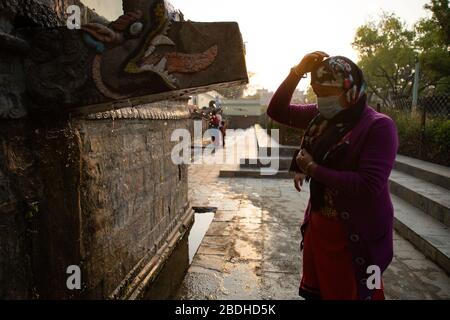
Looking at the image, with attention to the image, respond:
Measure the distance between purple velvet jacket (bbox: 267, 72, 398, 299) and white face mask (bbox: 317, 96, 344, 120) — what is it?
13 cm

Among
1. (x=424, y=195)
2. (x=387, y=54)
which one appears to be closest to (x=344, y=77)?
(x=424, y=195)

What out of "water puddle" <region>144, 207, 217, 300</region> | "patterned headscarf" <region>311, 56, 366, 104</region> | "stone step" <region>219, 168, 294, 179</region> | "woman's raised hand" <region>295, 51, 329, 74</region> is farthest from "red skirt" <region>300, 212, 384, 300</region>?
"stone step" <region>219, 168, 294, 179</region>

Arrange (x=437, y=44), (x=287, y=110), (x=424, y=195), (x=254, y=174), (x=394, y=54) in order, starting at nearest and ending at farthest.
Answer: (x=287, y=110)
(x=424, y=195)
(x=254, y=174)
(x=437, y=44)
(x=394, y=54)

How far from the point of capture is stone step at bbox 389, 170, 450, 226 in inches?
187

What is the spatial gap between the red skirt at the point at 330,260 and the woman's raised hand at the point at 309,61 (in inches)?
32.2

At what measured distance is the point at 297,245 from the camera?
462 cm

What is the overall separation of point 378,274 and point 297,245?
9.82ft

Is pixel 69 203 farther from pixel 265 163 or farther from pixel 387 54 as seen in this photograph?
pixel 387 54

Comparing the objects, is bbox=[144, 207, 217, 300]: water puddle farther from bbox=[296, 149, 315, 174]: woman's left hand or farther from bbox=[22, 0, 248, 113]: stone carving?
bbox=[22, 0, 248, 113]: stone carving

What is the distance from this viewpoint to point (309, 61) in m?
1.84

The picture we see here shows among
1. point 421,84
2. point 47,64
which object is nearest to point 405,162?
point 47,64

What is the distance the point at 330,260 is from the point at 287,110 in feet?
3.09
